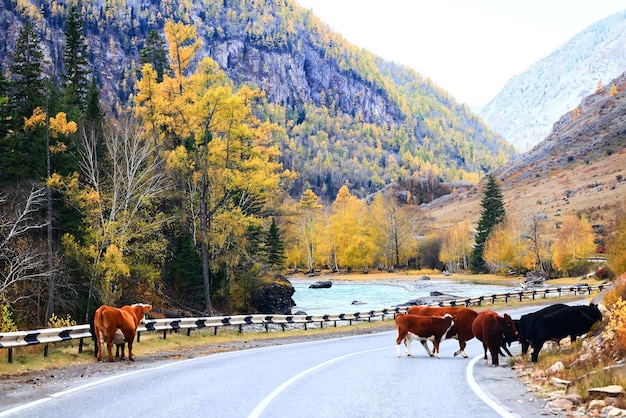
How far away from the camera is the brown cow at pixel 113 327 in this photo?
16.5m

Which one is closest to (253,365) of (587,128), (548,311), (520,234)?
(548,311)

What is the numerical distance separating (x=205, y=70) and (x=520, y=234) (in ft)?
229

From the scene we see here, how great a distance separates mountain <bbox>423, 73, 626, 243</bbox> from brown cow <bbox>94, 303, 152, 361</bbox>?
98432 mm

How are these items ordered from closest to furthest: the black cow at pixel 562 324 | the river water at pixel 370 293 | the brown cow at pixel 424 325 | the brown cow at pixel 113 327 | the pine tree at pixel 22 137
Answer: the black cow at pixel 562 324, the brown cow at pixel 113 327, the brown cow at pixel 424 325, the pine tree at pixel 22 137, the river water at pixel 370 293

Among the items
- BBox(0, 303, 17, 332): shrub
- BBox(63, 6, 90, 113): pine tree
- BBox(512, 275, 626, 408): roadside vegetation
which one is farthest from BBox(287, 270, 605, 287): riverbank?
BBox(0, 303, 17, 332): shrub

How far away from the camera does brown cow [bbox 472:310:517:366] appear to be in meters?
15.8

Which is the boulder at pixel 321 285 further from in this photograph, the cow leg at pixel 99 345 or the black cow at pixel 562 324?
the black cow at pixel 562 324

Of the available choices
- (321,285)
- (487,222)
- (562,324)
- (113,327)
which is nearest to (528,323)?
(562,324)

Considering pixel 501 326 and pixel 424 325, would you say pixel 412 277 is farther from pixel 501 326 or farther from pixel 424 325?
pixel 501 326

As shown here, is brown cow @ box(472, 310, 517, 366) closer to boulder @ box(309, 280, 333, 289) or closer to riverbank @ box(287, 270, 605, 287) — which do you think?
riverbank @ box(287, 270, 605, 287)

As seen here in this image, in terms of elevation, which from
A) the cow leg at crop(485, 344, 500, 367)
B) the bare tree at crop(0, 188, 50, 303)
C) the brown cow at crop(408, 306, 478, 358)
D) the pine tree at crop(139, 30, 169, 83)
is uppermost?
the pine tree at crop(139, 30, 169, 83)

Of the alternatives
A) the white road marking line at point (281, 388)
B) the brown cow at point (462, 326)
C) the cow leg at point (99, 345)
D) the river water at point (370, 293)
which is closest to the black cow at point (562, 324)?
the brown cow at point (462, 326)

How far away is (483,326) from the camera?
15984 millimetres

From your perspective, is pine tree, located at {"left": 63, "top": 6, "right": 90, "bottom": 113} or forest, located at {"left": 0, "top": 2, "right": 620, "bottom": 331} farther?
pine tree, located at {"left": 63, "top": 6, "right": 90, "bottom": 113}
